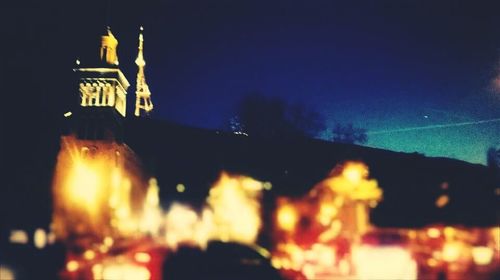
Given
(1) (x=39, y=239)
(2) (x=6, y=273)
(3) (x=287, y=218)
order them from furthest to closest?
(3) (x=287, y=218)
(1) (x=39, y=239)
(2) (x=6, y=273)

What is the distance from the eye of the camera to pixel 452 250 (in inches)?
700

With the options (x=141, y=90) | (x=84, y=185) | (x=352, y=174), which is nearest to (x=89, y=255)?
(x=352, y=174)

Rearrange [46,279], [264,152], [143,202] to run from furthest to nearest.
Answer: [264,152]
[143,202]
[46,279]

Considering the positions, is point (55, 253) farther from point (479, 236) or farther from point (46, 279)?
point (479, 236)

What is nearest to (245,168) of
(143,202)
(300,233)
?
(143,202)

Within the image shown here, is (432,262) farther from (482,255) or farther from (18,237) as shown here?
(18,237)

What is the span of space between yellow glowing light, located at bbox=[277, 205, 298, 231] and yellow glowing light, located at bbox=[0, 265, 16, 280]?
16.0 metres

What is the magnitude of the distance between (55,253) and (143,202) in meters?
36.2

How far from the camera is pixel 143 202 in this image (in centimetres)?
4928

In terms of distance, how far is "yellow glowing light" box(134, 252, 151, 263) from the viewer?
43.5 feet

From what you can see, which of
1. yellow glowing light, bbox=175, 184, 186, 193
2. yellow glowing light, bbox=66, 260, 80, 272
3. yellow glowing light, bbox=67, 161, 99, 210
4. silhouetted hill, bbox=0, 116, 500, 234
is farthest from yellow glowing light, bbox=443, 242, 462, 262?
yellow glowing light, bbox=67, 161, 99, 210

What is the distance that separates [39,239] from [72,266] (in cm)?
108

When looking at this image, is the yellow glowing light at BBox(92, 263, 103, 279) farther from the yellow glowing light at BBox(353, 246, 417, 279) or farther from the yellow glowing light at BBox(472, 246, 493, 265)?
the yellow glowing light at BBox(472, 246, 493, 265)

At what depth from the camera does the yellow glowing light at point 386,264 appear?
41.8 feet
